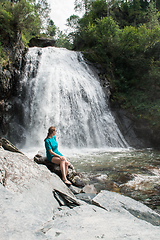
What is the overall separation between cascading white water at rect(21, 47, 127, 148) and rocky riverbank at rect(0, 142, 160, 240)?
663 cm

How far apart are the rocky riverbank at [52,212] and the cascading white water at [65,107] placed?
663 cm

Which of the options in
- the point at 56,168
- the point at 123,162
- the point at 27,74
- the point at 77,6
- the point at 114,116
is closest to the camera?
the point at 56,168

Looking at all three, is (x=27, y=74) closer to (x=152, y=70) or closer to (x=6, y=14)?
(x=6, y=14)

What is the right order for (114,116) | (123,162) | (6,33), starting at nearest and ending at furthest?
(123,162) < (6,33) < (114,116)

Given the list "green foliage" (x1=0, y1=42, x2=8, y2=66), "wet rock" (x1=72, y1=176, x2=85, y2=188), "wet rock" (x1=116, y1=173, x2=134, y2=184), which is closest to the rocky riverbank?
"wet rock" (x1=72, y1=176, x2=85, y2=188)

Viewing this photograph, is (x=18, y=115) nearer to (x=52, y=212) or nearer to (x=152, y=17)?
(x=52, y=212)

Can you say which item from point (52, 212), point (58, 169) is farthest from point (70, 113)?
point (52, 212)

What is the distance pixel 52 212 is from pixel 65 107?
8.43m

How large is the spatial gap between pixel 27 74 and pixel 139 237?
11.2m

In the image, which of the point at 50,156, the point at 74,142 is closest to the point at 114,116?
the point at 74,142

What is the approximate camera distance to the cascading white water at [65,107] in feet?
32.2

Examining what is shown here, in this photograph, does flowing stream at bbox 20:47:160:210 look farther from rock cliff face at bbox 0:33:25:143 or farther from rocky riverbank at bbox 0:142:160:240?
rocky riverbank at bbox 0:142:160:240

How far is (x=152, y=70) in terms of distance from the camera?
1219 cm

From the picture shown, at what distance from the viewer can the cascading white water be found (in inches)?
386
